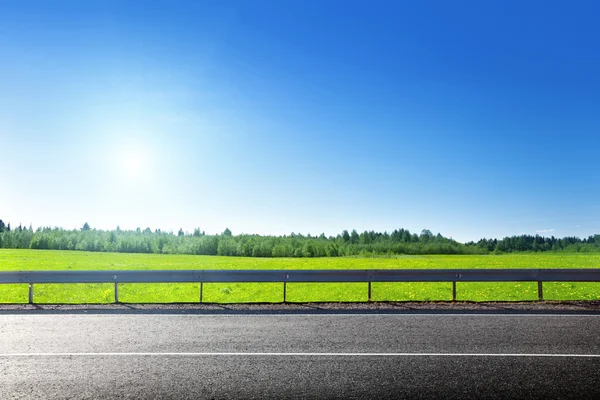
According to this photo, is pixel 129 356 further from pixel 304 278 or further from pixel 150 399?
pixel 304 278

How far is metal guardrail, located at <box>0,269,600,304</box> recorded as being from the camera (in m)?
13.2

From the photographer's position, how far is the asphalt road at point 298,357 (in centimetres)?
568

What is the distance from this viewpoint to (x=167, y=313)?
11.2m

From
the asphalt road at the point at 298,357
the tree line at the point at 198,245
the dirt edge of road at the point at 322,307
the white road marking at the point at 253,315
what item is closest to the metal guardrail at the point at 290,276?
the dirt edge of road at the point at 322,307

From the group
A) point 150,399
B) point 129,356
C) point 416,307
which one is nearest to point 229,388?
point 150,399

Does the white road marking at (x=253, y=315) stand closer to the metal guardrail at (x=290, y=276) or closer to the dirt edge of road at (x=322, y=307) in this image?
the dirt edge of road at (x=322, y=307)

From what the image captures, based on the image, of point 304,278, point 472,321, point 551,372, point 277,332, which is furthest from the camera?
point 304,278

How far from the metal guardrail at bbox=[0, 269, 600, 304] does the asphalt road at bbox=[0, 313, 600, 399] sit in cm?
265

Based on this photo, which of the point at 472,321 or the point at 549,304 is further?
the point at 549,304

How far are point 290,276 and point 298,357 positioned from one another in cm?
636

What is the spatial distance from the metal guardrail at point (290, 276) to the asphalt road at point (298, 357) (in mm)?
2646

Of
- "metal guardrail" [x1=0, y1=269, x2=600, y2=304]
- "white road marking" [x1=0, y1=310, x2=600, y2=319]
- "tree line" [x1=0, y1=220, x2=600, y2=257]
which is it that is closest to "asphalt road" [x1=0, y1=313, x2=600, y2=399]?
"white road marking" [x1=0, y1=310, x2=600, y2=319]

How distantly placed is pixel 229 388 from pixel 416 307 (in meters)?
7.48

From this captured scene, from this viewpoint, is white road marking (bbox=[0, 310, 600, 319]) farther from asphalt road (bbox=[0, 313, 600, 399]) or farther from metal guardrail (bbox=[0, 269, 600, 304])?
metal guardrail (bbox=[0, 269, 600, 304])
